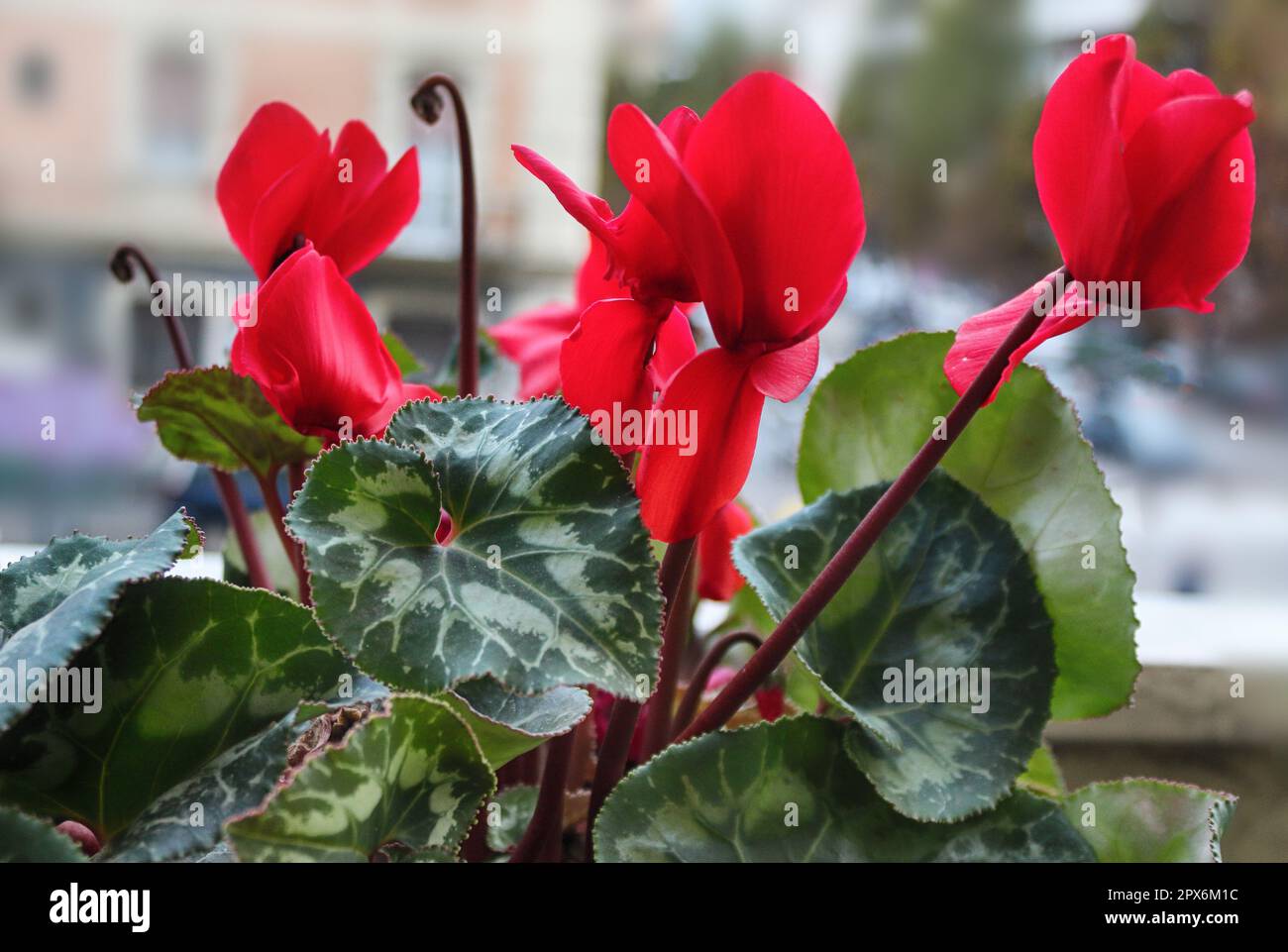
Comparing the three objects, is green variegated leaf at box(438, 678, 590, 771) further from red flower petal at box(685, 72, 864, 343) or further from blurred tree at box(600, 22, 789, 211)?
blurred tree at box(600, 22, 789, 211)

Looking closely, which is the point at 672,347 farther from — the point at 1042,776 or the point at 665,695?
the point at 1042,776

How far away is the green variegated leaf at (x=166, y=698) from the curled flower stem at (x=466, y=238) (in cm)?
10

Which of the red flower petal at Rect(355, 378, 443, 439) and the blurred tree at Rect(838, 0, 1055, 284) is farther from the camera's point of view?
the blurred tree at Rect(838, 0, 1055, 284)

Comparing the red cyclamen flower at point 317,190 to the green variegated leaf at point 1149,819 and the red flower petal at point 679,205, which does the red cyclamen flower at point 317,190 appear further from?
the green variegated leaf at point 1149,819

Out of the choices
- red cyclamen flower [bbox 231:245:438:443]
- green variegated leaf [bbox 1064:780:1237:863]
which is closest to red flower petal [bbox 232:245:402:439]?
red cyclamen flower [bbox 231:245:438:443]

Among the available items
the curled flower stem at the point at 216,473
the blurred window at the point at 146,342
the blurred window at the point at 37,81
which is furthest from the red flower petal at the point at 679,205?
the blurred window at the point at 37,81

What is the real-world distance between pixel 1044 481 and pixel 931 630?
0.06 meters

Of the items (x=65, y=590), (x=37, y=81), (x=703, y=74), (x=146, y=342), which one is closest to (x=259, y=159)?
(x=65, y=590)

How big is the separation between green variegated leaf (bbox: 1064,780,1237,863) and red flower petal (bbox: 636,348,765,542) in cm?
15

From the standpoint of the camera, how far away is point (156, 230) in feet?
14.0

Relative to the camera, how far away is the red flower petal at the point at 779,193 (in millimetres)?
228

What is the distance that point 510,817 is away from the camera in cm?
34

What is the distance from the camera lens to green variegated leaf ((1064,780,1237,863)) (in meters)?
0.30
